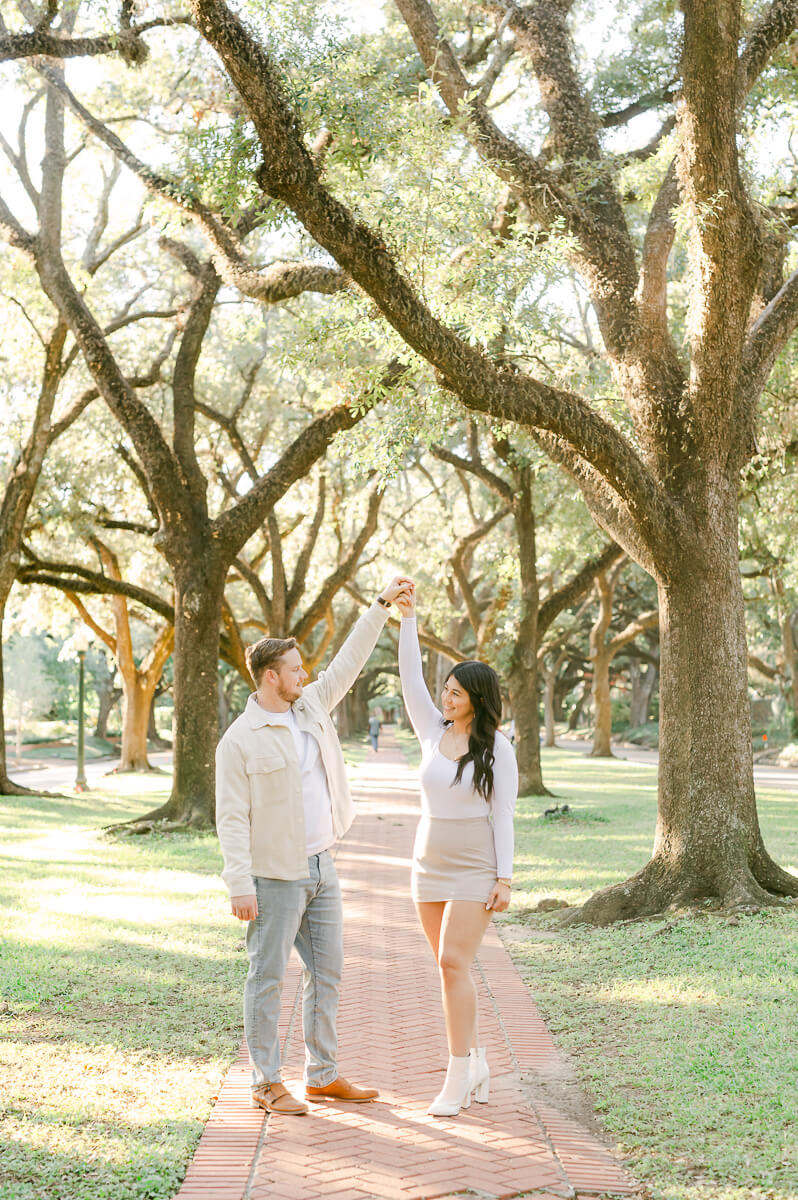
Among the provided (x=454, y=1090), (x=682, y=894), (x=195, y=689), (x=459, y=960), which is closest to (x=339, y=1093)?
(x=454, y=1090)

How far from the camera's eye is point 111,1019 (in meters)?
6.46

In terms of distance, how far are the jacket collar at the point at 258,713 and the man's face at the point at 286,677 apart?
4.3 inches

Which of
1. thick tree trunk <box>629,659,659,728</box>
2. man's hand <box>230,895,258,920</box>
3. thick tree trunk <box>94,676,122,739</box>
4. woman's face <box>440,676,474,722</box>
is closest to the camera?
man's hand <box>230,895,258,920</box>

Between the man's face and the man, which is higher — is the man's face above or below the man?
above

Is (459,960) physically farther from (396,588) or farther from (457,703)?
(396,588)

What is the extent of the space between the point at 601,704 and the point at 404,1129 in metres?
31.4

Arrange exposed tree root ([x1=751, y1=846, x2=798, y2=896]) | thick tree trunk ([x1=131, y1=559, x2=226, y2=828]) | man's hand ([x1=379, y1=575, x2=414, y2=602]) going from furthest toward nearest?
thick tree trunk ([x1=131, y1=559, x2=226, y2=828]), exposed tree root ([x1=751, y1=846, x2=798, y2=896]), man's hand ([x1=379, y1=575, x2=414, y2=602])

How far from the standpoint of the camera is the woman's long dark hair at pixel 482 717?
4.75 m

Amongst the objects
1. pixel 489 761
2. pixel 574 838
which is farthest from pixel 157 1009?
pixel 574 838

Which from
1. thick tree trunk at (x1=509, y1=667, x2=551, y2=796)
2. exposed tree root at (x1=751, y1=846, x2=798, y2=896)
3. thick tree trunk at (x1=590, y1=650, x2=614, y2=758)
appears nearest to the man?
exposed tree root at (x1=751, y1=846, x2=798, y2=896)

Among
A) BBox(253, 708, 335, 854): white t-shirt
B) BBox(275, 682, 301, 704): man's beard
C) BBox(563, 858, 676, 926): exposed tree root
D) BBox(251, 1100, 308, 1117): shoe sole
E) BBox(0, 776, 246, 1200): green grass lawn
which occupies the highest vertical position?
BBox(275, 682, 301, 704): man's beard

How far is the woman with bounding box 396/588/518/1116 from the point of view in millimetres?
4660

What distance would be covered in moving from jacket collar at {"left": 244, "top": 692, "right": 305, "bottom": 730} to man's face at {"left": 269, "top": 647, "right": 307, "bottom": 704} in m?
0.11

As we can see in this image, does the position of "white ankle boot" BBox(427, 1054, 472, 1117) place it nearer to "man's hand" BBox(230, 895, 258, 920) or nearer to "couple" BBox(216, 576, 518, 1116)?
"couple" BBox(216, 576, 518, 1116)
